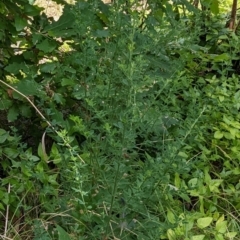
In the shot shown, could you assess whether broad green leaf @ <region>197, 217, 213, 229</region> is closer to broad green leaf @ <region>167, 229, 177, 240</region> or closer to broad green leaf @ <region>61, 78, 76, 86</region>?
broad green leaf @ <region>167, 229, 177, 240</region>

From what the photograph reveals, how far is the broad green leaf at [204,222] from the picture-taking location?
1852 millimetres

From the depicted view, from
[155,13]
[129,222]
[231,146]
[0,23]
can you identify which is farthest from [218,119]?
[0,23]

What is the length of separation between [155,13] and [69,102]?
501 mm

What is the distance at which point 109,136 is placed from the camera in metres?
1.47

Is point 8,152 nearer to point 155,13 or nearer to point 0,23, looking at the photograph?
point 0,23

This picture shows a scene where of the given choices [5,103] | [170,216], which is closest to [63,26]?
[5,103]

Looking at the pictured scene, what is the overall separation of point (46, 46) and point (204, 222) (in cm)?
84

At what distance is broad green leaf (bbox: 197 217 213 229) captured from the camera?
1852 mm

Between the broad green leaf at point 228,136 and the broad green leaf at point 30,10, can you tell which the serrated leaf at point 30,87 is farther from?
the broad green leaf at point 228,136

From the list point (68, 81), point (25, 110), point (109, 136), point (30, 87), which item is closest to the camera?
point (109, 136)

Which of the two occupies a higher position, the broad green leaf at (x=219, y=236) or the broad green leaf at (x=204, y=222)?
the broad green leaf at (x=204, y=222)

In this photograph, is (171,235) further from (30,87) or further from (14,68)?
(14,68)

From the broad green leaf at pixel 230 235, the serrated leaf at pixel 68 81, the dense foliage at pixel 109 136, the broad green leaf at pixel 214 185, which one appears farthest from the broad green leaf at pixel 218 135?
the serrated leaf at pixel 68 81

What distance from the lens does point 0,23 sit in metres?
1.93
